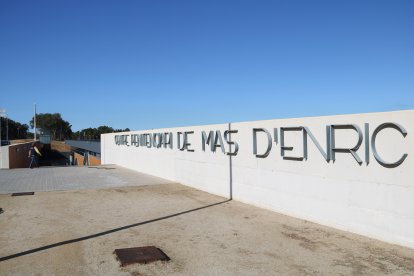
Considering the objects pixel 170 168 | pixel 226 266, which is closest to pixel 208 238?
pixel 226 266

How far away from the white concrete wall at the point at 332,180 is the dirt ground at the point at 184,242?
33 cm

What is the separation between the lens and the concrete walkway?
5273 mm

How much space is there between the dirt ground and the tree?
393 feet

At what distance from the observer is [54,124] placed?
12394 cm

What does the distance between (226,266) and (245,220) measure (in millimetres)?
3019

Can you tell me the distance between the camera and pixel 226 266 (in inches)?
211

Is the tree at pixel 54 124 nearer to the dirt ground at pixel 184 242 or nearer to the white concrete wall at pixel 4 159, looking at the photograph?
the white concrete wall at pixel 4 159

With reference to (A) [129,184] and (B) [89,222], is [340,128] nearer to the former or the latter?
(B) [89,222]

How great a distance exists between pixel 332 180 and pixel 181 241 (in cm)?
321

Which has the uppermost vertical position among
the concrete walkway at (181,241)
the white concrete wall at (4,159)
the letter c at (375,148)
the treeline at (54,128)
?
the treeline at (54,128)

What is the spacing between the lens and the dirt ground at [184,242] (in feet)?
17.3

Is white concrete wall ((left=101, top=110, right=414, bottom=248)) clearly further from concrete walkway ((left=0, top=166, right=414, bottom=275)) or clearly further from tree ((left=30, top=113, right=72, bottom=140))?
tree ((left=30, top=113, right=72, bottom=140))

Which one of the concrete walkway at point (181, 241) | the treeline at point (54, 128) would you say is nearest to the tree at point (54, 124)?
the treeline at point (54, 128)

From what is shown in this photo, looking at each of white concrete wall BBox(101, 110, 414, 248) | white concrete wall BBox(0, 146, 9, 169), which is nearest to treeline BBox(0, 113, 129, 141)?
white concrete wall BBox(0, 146, 9, 169)
